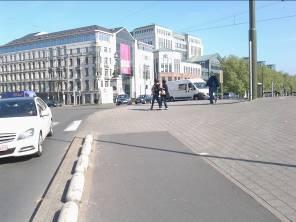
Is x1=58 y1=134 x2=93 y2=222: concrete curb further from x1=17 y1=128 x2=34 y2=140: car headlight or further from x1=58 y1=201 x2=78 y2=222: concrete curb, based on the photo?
x1=17 y1=128 x2=34 y2=140: car headlight

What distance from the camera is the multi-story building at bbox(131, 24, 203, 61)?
5310 inches

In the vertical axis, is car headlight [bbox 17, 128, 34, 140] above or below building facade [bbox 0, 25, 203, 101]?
below

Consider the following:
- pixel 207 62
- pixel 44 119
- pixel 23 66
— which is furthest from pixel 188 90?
pixel 207 62

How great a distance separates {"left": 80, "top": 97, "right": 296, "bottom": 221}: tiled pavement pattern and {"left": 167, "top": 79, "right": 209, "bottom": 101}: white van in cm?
2505

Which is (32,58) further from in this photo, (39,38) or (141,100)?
(141,100)

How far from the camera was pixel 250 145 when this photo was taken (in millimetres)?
9828

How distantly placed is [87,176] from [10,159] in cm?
323

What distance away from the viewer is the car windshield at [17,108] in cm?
1060

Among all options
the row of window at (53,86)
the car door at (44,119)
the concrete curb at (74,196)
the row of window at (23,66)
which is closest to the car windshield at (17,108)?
the car door at (44,119)

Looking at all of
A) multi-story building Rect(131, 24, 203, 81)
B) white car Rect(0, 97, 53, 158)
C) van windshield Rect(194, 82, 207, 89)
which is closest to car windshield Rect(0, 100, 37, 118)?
white car Rect(0, 97, 53, 158)

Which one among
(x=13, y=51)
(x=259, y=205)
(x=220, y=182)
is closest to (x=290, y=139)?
(x=220, y=182)

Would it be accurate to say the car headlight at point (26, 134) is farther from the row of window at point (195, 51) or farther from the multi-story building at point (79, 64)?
the row of window at point (195, 51)

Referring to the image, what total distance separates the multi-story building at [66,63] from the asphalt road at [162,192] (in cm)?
9988

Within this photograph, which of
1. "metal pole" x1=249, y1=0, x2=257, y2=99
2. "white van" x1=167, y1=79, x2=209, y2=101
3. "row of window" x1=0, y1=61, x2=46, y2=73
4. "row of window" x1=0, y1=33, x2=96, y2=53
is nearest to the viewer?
"metal pole" x1=249, y1=0, x2=257, y2=99
